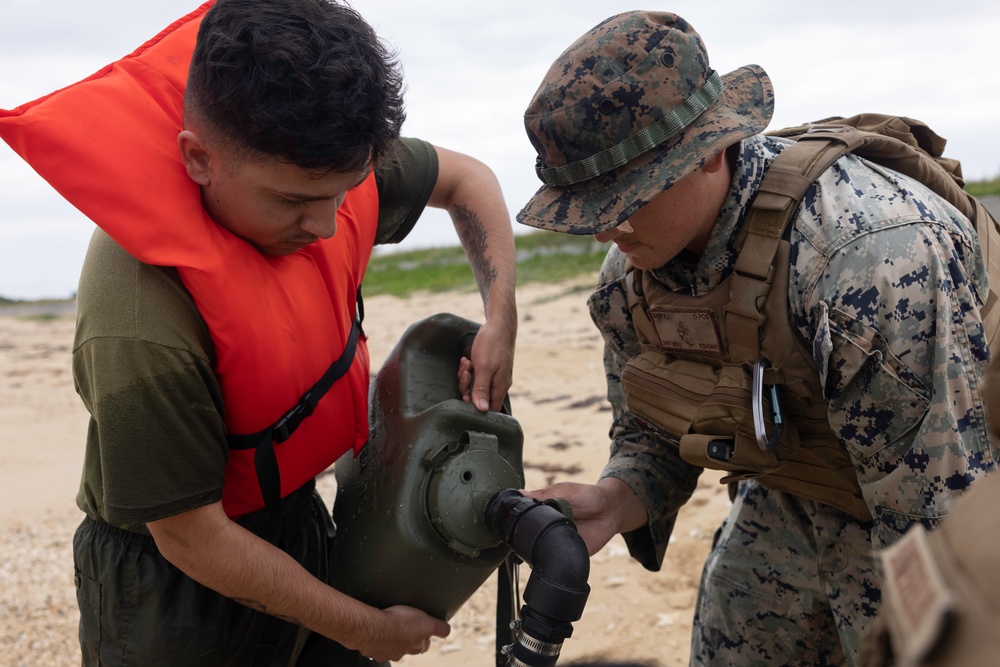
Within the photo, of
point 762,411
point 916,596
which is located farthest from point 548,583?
point 916,596

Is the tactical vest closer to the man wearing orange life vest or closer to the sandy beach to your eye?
the man wearing orange life vest

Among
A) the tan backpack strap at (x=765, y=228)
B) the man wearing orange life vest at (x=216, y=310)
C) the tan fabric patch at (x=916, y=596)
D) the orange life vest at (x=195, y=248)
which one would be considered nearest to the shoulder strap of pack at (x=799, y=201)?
the tan backpack strap at (x=765, y=228)

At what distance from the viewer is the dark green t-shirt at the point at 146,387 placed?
1952mm

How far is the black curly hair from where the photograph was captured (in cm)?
198

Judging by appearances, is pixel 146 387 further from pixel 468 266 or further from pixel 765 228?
pixel 468 266

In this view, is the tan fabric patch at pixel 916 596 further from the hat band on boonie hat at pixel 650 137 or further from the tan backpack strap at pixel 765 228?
the hat band on boonie hat at pixel 650 137

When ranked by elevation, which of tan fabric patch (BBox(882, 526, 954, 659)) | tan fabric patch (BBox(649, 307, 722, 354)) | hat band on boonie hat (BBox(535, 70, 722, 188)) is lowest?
tan fabric patch (BBox(649, 307, 722, 354))

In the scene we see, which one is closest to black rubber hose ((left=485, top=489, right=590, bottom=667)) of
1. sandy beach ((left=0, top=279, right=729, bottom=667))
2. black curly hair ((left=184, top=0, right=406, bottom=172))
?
black curly hair ((left=184, top=0, right=406, bottom=172))

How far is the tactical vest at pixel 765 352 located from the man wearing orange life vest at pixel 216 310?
0.54 m

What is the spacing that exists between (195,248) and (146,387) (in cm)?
33

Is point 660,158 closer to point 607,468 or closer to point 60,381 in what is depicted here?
point 607,468

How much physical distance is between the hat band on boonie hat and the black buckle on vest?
843 mm

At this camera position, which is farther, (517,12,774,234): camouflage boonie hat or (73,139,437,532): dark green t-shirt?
(517,12,774,234): camouflage boonie hat

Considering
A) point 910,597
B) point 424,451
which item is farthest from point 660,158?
point 910,597
